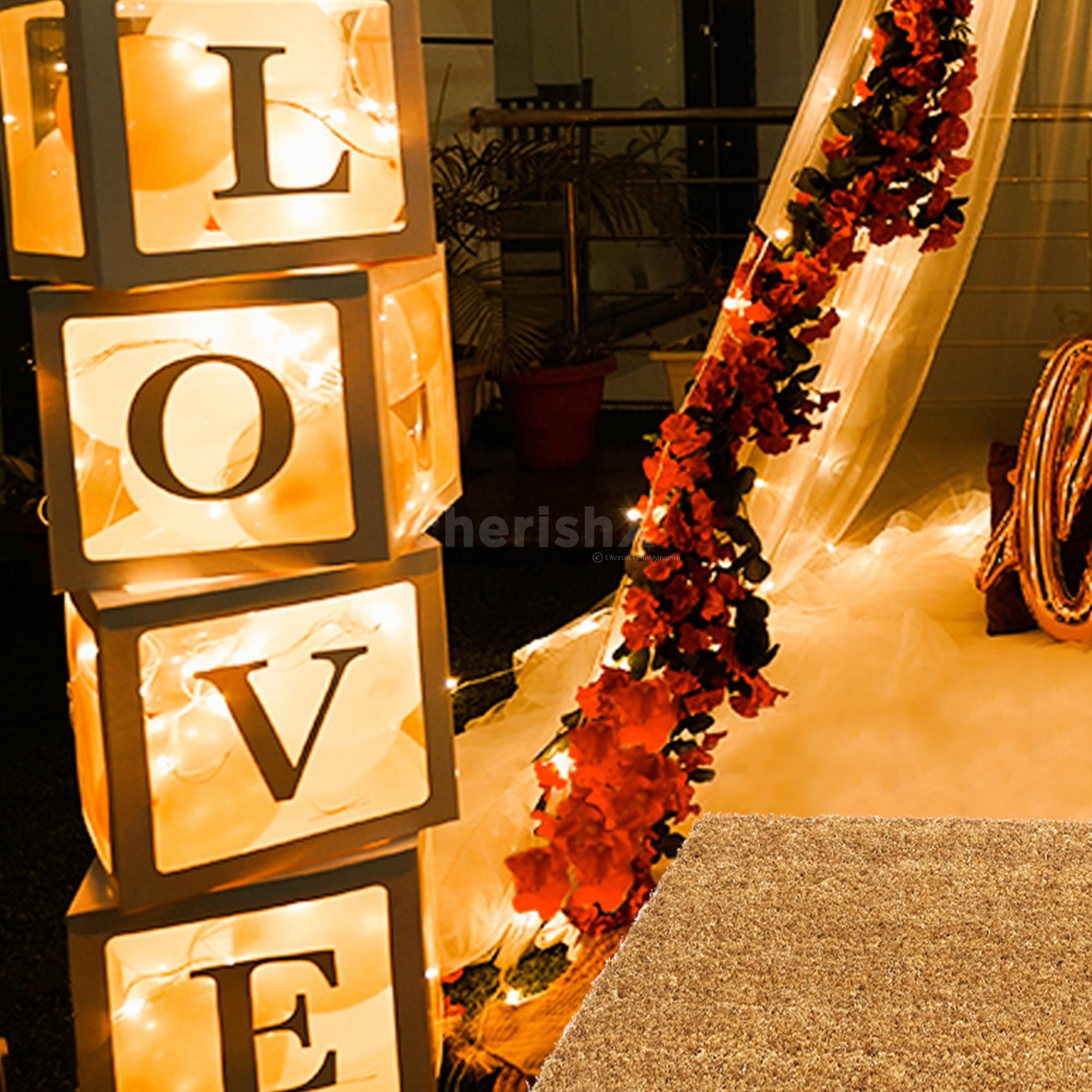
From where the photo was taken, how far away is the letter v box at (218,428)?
1.15m

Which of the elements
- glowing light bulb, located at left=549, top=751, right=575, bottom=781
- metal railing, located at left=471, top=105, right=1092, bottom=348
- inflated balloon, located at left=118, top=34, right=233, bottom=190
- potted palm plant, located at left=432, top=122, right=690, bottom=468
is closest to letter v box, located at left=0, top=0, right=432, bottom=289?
inflated balloon, located at left=118, top=34, right=233, bottom=190

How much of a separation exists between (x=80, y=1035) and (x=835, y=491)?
153 centimetres

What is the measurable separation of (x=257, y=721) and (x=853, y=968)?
0.68 metres

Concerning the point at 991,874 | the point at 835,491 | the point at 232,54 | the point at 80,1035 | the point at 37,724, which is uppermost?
the point at 232,54

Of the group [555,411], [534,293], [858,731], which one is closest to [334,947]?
[858,731]

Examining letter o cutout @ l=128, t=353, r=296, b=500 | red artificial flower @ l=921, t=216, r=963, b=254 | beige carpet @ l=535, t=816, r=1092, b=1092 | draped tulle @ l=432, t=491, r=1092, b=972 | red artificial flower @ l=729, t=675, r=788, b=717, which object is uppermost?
red artificial flower @ l=921, t=216, r=963, b=254

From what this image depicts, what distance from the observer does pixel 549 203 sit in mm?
5398

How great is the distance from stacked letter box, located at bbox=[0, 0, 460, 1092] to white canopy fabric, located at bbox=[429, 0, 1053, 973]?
1.97 feet

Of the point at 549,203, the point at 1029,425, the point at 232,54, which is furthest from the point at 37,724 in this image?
the point at 549,203

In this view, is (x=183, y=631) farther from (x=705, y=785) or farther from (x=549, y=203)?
(x=549, y=203)

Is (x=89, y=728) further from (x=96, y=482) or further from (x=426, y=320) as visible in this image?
(x=426, y=320)

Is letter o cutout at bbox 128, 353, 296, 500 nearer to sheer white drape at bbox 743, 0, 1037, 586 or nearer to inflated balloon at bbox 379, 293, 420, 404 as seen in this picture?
inflated balloon at bbox 379, 293, 420, 404

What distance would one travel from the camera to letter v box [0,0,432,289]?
1.09 m

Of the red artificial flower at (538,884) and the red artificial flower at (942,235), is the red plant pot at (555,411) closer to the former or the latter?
the red artificial flower at (942,235)
